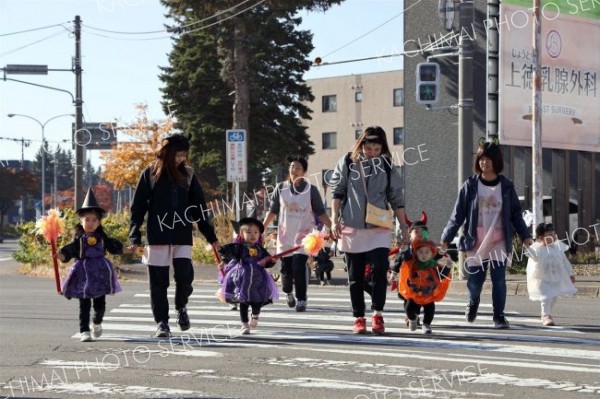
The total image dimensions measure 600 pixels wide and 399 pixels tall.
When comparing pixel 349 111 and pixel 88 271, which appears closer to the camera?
pixel 88 271

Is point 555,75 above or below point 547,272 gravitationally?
above

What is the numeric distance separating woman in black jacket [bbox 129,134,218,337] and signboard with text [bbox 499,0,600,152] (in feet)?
44.9

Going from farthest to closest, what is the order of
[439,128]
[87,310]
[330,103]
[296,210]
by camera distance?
[330,103] < [439,128] < [296,210] < [87,310]

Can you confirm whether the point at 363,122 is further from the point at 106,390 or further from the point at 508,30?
the point at 106,390

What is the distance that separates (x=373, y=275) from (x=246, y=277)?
1218 millimetres

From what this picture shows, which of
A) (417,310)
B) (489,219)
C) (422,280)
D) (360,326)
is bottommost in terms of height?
(360,326)

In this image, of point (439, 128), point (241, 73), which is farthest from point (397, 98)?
point (241, 73)

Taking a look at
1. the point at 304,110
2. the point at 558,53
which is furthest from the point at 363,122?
the point at 558,53

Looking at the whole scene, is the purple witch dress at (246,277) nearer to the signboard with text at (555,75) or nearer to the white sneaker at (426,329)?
the white sneaker at (426,329)

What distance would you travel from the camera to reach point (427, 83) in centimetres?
1925

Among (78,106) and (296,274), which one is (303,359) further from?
(78,106)

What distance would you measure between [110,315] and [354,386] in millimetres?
6360

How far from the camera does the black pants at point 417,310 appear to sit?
32.2 ft

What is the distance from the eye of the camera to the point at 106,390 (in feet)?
22.1
